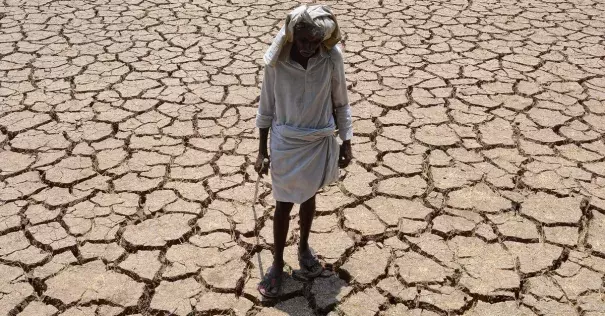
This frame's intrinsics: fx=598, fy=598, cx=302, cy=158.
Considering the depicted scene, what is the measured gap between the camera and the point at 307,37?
6.31 feet

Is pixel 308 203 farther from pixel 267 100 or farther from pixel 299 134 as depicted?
pixel 267 100

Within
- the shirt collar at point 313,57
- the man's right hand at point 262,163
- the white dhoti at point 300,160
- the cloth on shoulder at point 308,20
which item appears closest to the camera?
the cloth on shoulder at point 308,20

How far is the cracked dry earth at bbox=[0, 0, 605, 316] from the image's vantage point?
2502mm

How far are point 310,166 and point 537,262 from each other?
1.21 metres

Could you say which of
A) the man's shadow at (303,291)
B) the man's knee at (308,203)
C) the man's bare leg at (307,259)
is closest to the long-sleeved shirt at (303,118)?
the man's knee at (308,203)

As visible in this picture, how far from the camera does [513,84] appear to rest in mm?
4438

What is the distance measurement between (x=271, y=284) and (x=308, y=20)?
1.10 meters

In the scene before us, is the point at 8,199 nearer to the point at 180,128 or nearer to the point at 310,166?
the point at 180,128

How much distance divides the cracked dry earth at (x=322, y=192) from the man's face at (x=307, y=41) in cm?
103

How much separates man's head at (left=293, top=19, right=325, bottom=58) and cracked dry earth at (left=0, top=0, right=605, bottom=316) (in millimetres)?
1039

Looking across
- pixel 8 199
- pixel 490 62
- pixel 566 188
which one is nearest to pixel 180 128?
pixel 8 199

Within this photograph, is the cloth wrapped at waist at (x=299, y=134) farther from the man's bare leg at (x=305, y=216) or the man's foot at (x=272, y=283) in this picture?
the man's foot at (x=272, y=283)

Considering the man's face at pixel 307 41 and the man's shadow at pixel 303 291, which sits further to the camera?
the man's shadow at pixel 303 291

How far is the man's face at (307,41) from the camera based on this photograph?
1.91 metres
